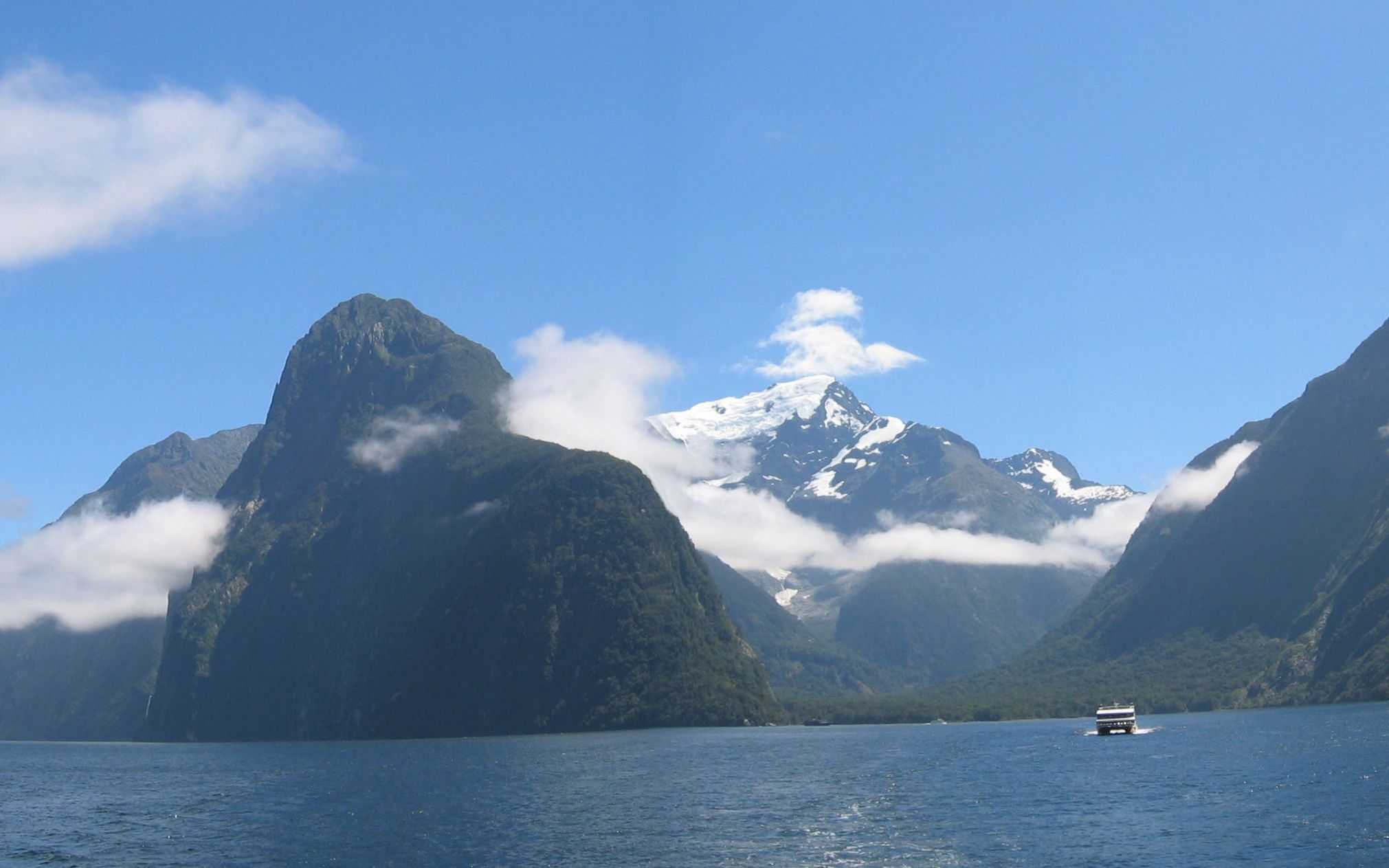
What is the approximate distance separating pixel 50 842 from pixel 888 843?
262 ft

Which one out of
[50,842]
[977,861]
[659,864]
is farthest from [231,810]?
[977,861]

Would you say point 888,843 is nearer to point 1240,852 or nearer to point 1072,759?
point 1240,852

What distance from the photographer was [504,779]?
18125cm

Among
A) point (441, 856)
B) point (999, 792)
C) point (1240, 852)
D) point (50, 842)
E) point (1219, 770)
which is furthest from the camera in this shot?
point (1219, 770)

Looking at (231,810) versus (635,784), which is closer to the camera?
(231,810)

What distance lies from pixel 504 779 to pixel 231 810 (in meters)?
39.8

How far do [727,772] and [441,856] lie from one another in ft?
260

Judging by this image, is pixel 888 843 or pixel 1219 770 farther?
pixel 1219 770

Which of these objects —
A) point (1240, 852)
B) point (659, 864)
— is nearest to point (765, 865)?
point (659, 864)

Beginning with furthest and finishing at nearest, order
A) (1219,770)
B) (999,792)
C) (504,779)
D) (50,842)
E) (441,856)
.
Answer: (504,779) < (1219,770) < (999,792) < (50,842) < (441,856)

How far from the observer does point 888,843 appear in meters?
110

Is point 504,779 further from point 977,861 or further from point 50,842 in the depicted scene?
point 977,861

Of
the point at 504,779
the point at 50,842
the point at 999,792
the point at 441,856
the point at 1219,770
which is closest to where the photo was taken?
the point at 441,856

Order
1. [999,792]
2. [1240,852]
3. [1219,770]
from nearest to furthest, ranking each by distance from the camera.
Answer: [1240,852] → [999,792] → [1219,770]
